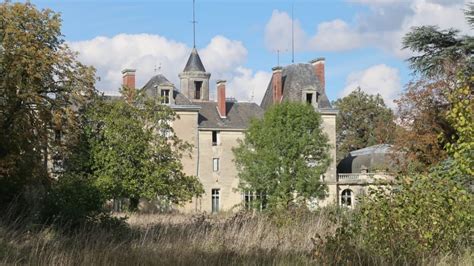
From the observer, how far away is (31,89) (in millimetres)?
25812

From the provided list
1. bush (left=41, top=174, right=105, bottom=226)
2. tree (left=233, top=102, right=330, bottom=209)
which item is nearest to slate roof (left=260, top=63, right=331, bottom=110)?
tree (left=233, top=102, right=330, bottom=209)

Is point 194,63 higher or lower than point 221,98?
higher

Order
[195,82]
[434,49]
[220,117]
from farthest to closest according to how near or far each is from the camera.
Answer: [195,82] < [220,117] < [434,49]

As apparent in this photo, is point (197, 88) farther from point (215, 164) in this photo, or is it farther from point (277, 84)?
point (215, 164)

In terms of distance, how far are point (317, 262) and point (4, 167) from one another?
15.8 m

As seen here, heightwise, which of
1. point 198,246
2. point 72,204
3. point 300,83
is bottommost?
point 198,246

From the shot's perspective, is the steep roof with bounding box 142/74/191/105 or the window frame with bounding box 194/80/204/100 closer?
the steep roof with bounding box 142/74/191/105

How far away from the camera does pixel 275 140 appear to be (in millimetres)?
51062

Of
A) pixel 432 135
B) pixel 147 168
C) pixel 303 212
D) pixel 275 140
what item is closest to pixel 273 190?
pixel 275 140

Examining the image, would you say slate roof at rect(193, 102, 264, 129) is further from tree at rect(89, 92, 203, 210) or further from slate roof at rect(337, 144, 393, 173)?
tree at rect(89, 92, 203, 210)

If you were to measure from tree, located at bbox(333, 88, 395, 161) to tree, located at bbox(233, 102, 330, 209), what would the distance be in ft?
49.8

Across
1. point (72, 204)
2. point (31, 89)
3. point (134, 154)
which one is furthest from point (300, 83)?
point (72, 204)

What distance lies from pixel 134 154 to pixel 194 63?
71.0ft

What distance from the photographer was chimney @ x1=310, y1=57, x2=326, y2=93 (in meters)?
60.6
